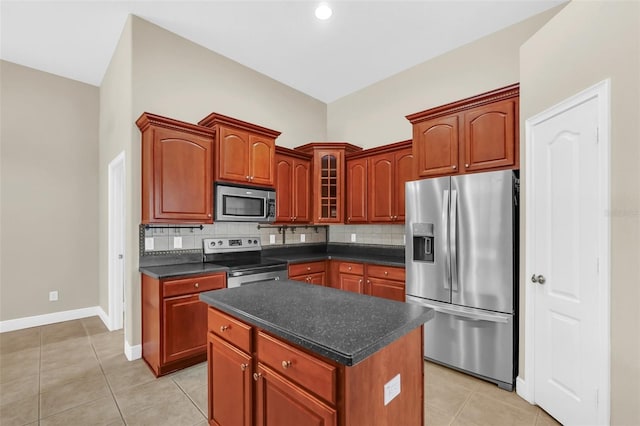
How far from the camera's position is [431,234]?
9.55ft

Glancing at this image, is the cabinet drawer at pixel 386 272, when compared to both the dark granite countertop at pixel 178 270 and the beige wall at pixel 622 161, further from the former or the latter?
the beige wall at pixel 622 161

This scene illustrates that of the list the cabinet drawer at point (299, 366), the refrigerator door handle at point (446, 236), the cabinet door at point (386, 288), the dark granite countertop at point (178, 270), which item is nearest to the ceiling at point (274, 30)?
the refrigerator door handle at point (446, 236)

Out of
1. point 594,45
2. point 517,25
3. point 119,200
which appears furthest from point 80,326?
point 517,25

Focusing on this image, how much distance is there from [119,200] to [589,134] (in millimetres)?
4702

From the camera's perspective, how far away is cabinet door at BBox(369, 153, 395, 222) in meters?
3.84

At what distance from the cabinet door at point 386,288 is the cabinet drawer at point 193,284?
172 centimetres

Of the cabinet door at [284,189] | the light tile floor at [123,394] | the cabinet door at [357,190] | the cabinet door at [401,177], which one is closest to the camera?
the light tile floor at [123,394]

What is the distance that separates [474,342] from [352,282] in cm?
157

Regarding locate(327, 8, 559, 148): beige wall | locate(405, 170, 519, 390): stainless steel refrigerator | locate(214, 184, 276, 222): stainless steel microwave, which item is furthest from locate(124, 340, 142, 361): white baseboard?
locate(327, 8, 559, 148): beige wall

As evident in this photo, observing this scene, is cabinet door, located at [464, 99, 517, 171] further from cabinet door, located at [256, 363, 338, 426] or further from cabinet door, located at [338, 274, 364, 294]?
cabinet door, located at [256, 363, 338, 426]

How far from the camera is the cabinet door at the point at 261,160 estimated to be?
3.52 meters

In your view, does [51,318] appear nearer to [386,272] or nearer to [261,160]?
[261,160]

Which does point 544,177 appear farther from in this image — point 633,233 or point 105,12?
point 105,12

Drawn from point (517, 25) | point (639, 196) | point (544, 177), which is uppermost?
point (517, 25)
